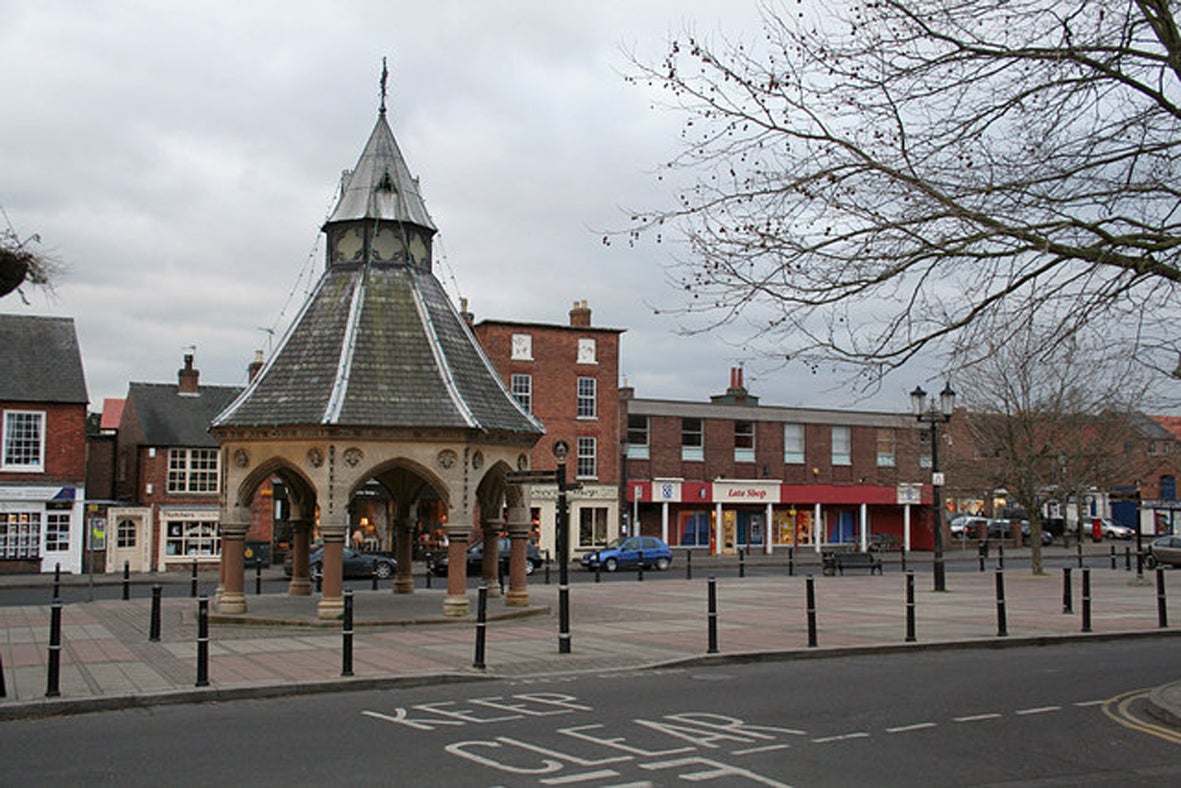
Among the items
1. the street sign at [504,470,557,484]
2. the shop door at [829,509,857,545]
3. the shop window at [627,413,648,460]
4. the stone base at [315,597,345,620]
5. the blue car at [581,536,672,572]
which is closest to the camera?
the street sign at [504,470,557,484]

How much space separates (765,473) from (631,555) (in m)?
16.4

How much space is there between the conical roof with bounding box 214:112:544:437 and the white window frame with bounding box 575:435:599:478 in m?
27.9

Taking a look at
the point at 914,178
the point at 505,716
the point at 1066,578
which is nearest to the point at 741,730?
the point at 505,716

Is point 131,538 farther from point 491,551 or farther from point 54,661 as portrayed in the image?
point 54,661

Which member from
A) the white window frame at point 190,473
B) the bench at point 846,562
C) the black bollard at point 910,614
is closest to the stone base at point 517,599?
the black bollard at point 910,614

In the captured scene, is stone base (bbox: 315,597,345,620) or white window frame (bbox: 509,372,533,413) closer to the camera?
stone base (bbox: 315,597,345,620)

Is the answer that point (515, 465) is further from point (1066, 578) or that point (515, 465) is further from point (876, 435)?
point (876, 435)

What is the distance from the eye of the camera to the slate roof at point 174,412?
148 feet

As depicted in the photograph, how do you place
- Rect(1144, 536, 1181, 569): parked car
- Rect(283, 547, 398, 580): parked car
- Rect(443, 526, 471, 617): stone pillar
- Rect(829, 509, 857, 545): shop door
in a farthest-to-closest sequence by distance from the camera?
1. Rect(829, 509, 857, 545): shop door
2. Rect(1144, 536, 1181, 569): parked car
3. Rect(283, 547, 398, 580): parked car
4. Rect(443, 526, 471, 617): stone pillar

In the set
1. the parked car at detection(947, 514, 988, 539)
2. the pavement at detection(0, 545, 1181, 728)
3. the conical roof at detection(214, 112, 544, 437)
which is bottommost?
the pavement at detection(0, 545, 1181, 728)

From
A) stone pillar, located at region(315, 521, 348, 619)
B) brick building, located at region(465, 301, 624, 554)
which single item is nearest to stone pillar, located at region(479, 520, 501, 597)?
stone pillar, located at region(315, 521, 348, 619)

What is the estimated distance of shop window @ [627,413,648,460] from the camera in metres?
54.2

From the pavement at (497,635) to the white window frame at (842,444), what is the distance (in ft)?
94.5

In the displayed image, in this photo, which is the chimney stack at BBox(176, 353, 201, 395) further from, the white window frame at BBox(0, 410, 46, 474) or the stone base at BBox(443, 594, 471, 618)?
the stone base at BBox(443, 594, 471, 618)
